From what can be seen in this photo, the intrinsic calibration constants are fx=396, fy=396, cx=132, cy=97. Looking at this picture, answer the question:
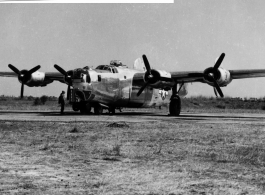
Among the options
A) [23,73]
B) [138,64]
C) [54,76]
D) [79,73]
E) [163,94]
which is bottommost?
[163,94]

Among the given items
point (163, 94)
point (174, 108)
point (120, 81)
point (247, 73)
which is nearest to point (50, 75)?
point (120, 81)

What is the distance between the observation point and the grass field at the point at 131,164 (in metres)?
6.86

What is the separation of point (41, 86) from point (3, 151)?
90.2ft

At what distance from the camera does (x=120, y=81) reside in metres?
32.5

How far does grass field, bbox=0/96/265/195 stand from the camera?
6.86 meters

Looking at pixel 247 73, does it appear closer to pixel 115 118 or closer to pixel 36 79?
pixel 115 118

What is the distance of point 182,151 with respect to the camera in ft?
36.9

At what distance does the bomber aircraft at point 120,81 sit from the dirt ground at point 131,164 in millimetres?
14800

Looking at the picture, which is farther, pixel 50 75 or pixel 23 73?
pixel 50 75

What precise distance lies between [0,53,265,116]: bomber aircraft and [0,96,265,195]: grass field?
14.8 m

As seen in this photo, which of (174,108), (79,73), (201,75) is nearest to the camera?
(79,73)

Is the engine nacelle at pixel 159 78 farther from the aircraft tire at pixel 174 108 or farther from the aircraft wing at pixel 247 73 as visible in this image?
the aircraft wing at pixel 247 73

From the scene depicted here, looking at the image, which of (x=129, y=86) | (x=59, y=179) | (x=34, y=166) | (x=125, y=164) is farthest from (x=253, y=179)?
(x=129, y=86)

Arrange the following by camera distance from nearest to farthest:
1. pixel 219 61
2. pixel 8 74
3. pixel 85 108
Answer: pixel 219 61 < pixel 85 108 < pixel 8 74
